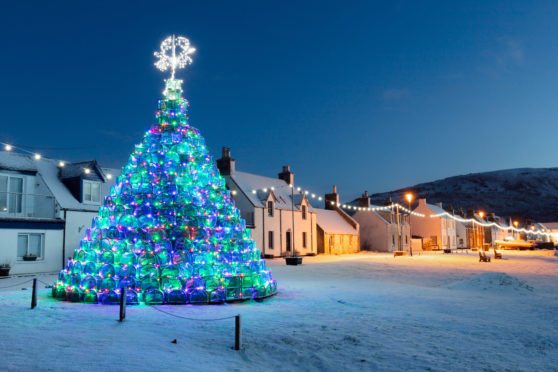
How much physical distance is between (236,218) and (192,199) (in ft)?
5.04

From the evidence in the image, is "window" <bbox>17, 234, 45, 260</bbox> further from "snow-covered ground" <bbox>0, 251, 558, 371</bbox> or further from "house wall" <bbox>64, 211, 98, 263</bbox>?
"snow-covered ground" <bbox>0, 251, 558, 371</bbox>

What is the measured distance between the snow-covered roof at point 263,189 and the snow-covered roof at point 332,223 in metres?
1.79

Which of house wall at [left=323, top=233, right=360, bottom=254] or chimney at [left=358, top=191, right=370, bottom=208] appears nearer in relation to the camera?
house wall at [left=323, top=233, right=360, bottom=254]

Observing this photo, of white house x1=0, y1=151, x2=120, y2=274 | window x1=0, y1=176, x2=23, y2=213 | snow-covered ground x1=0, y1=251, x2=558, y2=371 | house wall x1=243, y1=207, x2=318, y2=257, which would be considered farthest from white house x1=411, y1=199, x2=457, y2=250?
snow-covered ground x1=0, y1=251, x2=558, y2=371

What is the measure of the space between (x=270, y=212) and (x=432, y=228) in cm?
3697

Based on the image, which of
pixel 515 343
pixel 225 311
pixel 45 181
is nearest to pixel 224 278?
pixel 225 311

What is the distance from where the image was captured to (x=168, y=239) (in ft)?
40.5

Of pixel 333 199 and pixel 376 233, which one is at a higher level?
pixel 333 199

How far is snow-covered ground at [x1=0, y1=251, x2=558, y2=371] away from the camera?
6746mm

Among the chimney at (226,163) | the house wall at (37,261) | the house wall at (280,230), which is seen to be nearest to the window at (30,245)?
the house wall at (37,261)

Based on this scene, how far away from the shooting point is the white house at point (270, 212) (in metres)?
38.6

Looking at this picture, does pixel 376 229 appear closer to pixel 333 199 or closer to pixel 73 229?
pixel 333 199

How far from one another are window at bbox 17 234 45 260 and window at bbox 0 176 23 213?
1511mm

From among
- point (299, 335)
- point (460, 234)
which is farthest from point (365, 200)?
point (299, 335)
